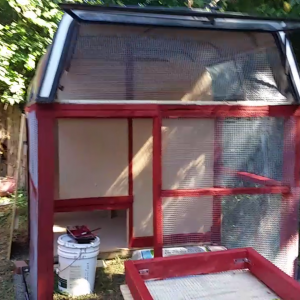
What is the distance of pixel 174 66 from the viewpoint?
3.18m

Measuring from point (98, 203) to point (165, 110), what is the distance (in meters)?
2.10

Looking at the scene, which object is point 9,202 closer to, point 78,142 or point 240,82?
point 78,142

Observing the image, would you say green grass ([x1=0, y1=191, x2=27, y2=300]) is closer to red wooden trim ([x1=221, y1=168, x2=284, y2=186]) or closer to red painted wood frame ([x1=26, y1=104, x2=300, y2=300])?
red painted wood frame ([x1=26, y1=104, x2=300, y2=300])

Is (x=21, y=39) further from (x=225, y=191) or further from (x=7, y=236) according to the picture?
(x=225, y=191)

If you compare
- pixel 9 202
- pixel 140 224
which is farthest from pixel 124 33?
pixel 9 202

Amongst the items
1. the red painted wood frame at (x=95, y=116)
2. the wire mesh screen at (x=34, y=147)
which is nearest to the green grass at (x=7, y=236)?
the red painted wood frame at (x=95, y=116)

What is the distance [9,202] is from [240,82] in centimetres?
520

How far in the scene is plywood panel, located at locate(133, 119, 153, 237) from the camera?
4738 mm

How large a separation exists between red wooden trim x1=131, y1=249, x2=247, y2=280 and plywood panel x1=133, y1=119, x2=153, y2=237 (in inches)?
101

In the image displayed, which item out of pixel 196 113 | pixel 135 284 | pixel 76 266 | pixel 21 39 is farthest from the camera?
pixel 21 39

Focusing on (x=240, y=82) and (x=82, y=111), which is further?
(x=240, y=82)

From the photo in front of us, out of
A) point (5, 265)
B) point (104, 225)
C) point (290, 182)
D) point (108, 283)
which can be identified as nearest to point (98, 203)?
point (104, 225)

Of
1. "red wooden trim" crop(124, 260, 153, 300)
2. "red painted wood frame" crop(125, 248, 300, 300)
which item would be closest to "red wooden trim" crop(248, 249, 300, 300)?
"red painted wood frame" crop(125, 248, 300, 300)

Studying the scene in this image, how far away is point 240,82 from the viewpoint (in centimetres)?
319
